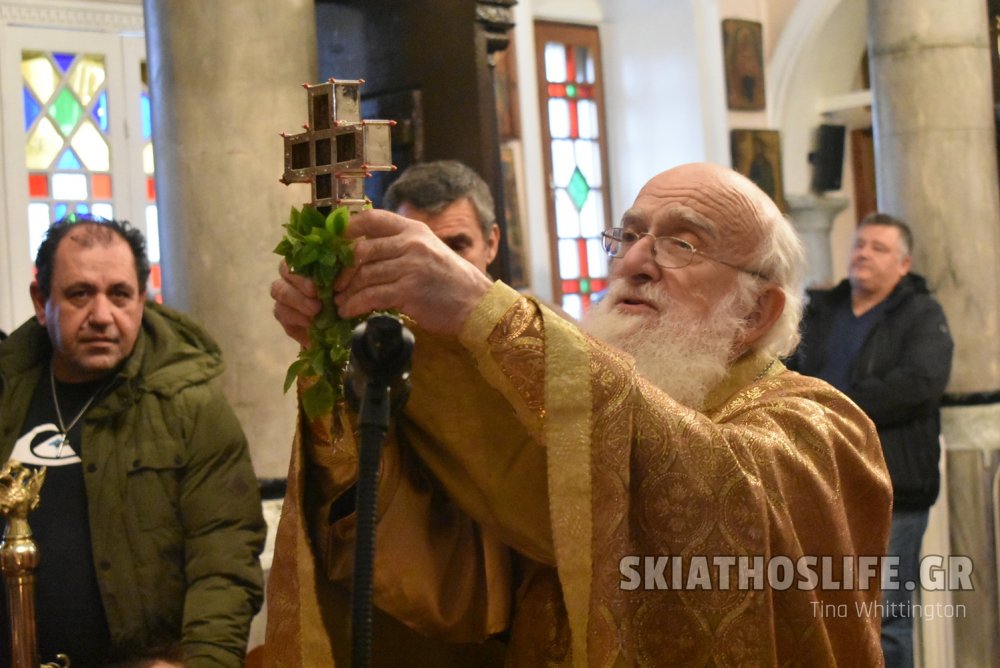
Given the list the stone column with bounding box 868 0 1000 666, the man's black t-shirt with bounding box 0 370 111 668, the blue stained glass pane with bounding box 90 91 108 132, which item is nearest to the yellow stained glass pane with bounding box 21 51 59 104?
the blue stained glass pane with bounding box 90 91 108 132

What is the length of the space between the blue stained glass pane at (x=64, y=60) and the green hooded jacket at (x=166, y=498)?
4.13 metres

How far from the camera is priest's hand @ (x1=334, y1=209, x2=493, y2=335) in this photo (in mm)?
1796

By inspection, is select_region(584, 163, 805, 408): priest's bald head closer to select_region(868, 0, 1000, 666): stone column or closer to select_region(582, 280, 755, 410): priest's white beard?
select_region(582, 280, 755, 410): priest's white beard

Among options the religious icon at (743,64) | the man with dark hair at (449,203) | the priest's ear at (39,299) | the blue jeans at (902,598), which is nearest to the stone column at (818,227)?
the religious icon at (743,64)

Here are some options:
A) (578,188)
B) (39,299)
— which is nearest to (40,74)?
(578,188)

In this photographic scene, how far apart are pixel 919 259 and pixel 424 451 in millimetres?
5147

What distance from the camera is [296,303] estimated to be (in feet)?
6.07

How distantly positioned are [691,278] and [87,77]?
5.65 m

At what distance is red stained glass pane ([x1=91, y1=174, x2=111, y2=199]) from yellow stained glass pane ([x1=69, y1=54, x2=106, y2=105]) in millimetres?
421

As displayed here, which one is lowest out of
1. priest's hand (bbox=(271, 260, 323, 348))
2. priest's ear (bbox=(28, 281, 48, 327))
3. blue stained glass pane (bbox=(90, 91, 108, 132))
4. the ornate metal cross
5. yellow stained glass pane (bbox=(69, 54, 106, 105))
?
priest's hand (bbox=(271, 260, 323, 348))

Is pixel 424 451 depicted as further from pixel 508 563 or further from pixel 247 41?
pixel 247 41

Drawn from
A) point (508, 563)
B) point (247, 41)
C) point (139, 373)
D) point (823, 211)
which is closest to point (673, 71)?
point (823, 211)

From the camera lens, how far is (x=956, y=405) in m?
6.75

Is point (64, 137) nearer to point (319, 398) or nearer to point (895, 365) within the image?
point (895, 365)
